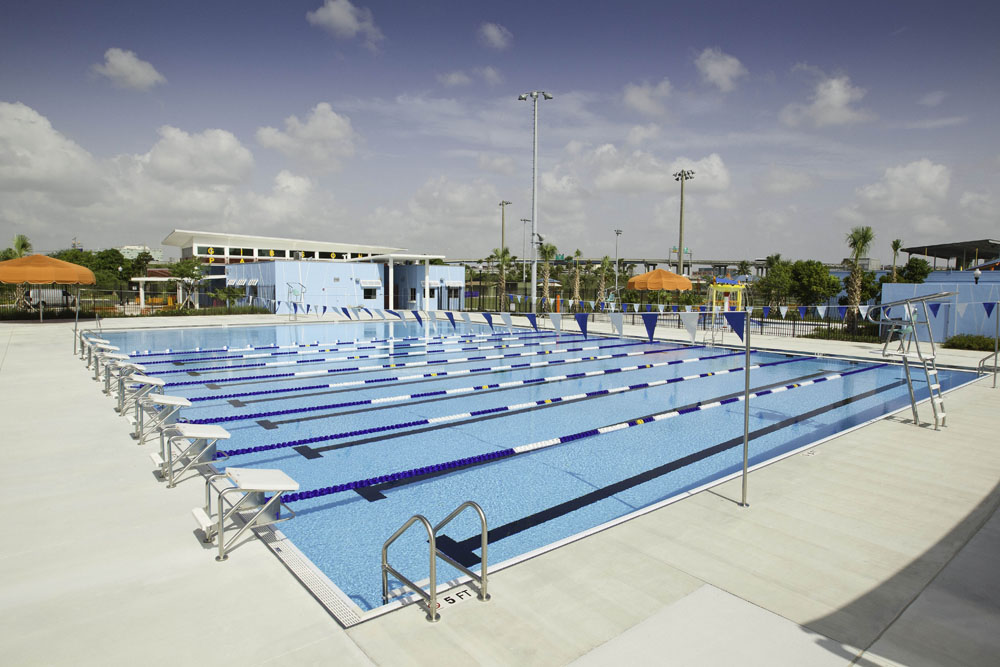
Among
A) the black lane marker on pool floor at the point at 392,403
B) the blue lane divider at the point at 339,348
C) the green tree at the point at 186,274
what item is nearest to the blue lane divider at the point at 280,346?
the blue lane divider at the point at 339,348

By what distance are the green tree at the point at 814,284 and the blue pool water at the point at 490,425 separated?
764 inches

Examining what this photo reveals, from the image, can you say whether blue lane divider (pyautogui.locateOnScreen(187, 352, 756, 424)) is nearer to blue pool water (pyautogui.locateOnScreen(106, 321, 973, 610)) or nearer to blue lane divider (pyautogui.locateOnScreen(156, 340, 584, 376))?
blue pool water (pyautogui.locateOnScreen(106, 321, 973, 610))

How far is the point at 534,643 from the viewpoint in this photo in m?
2.62

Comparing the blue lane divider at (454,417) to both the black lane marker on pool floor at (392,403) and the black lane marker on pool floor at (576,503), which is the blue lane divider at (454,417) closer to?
the black lane marker on pool floor at (392,403)

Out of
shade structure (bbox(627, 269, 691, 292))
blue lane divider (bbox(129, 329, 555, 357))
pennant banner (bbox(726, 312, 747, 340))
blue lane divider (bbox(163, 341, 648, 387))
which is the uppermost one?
shade structure (bbox(627, 269, 691, 292))

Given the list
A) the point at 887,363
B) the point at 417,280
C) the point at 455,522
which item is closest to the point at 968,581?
the point at 455,522

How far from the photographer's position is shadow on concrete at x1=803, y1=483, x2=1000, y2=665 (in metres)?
2.63

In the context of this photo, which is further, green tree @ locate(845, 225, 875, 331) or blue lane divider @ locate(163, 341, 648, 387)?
green tree @ locate(845, 225, 875, 331)

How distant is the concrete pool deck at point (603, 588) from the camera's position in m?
2.58

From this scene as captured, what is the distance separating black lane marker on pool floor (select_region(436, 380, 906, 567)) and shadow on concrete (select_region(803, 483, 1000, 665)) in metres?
2.32

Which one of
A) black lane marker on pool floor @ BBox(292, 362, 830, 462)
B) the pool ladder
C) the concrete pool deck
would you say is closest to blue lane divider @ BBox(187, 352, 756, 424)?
black lane marker on pool floor @ BBox(292, 362, 830, 462)

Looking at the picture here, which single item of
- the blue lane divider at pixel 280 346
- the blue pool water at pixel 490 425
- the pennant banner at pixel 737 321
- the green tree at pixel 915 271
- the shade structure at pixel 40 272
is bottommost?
the blue pool water at pixel 490 425

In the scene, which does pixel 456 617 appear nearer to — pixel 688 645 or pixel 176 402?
pixel 688 645

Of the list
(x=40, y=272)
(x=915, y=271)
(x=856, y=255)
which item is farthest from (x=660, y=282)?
(x=915, y=271)
